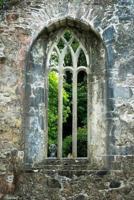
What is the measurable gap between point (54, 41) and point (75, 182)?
316cm

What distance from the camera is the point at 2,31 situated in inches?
372

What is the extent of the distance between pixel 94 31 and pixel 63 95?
5777 mm

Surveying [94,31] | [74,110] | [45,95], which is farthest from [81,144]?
[94,31]

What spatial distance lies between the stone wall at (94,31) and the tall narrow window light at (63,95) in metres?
0.63

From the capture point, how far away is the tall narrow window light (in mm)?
9469

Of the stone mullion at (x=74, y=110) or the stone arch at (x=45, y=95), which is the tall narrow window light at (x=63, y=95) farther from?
the stone arch at (x=45, y=95)

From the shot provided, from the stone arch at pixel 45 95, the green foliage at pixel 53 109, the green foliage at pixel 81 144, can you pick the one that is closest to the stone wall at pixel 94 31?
the stone arch at pixel 45 95

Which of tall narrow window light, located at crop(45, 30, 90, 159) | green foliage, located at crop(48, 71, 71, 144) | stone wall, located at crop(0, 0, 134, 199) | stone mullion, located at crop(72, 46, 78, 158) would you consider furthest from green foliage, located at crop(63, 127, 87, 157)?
stone wall, located at crop(0, 0, 134, 199)

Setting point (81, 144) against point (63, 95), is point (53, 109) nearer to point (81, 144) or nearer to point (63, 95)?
point (63, 95)

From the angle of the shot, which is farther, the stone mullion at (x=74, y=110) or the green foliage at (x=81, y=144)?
the green foliage at (x=81, y=144)

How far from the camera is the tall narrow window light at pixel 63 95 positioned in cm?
947

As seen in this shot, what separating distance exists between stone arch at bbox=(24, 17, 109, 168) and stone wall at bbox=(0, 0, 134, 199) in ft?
0.47

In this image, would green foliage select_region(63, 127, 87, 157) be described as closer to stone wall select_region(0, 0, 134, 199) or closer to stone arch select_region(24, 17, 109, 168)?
stone arch select_region(24, 17, 109, 168)

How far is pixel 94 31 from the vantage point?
9.54m
